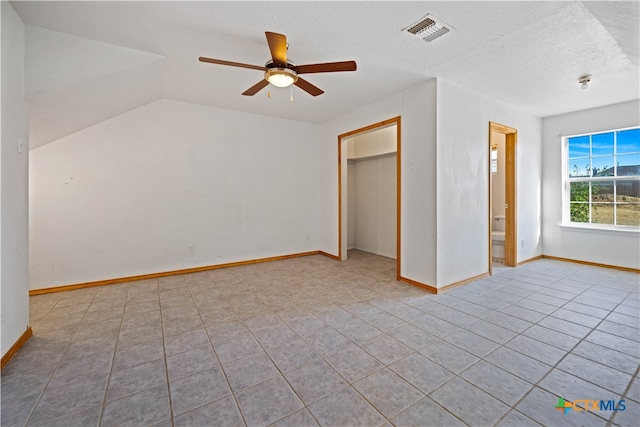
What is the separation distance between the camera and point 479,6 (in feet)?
6.70

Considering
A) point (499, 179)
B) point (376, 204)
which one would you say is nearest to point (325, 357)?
point (376, 204)

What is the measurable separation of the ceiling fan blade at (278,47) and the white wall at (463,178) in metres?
2.10

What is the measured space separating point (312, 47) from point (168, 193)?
9.97 ft

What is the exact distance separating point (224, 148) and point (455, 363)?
14.1ft

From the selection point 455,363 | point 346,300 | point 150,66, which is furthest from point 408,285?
point 150,66

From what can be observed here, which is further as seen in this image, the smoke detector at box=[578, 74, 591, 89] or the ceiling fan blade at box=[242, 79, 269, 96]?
the smoke detector at box=[578, 74, 591, 89]

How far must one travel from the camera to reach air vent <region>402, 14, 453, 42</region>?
221cm

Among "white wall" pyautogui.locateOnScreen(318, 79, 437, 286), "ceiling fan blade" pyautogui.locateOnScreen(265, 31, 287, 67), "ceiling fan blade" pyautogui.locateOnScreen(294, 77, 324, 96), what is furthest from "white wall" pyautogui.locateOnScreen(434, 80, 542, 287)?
"ceiling fan blade" pyautogui.locateOnScreen(265, 31, 287, 67)

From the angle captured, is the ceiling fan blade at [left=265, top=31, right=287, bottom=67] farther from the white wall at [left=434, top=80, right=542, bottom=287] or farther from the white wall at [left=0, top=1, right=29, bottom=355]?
the white wall at [left=434, top=80, right=542, bottom=287]

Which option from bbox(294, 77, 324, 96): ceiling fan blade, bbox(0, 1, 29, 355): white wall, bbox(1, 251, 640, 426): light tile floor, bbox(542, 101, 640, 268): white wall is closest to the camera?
bbox(1, 251, 640, 426): light tile floor

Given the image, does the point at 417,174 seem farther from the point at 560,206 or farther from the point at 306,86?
the point at 560,206

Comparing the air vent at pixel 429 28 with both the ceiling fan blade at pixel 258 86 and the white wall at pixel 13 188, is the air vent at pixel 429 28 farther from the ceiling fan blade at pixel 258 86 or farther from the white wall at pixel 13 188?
the white wall at pixel 13 188

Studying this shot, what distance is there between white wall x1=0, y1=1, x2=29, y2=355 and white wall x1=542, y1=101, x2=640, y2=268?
287 inches

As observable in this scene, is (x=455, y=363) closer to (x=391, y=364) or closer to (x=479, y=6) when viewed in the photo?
(x=391, y=364)
